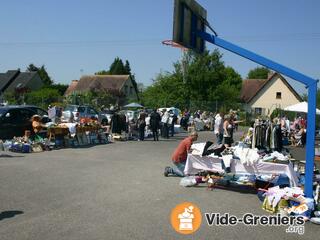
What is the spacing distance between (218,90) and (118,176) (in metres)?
41.4

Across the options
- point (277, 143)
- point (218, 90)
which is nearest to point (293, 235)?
point (277, 143)

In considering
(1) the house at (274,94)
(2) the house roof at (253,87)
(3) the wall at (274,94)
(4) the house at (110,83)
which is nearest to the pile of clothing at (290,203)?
(1) the house at (274,94)

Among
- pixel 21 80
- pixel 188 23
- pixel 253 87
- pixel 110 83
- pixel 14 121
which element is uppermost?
pixel 21 80

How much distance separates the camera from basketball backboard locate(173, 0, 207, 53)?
8.97 m

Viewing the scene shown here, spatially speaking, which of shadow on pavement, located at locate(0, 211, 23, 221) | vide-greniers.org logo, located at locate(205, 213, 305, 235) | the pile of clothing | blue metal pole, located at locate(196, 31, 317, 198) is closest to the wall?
blue metal pole, located at locate(196, 31, 317, 198)

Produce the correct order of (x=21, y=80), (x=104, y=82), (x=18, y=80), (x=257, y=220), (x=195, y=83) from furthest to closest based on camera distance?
(x=18, y=80)
(x=21, y=80)
(x=104, y=82)
(x=195, y=83)
(x=257, y=220)

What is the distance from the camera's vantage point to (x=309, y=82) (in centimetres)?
854

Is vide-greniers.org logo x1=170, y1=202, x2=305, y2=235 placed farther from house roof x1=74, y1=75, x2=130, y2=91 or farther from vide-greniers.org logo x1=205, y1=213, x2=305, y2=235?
house roof x1=74, y1=75, x2=130, y2=91

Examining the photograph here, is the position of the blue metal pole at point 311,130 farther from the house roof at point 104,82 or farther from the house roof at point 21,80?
the house roof at point 21,80

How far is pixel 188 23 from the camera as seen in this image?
935 cm

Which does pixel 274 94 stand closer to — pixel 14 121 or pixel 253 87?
pixel 253 87

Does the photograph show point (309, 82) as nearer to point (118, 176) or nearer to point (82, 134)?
point (118, 176)

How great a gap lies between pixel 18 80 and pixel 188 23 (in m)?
69.6

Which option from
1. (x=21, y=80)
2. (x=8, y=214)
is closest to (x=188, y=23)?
(x=8, y=214)
